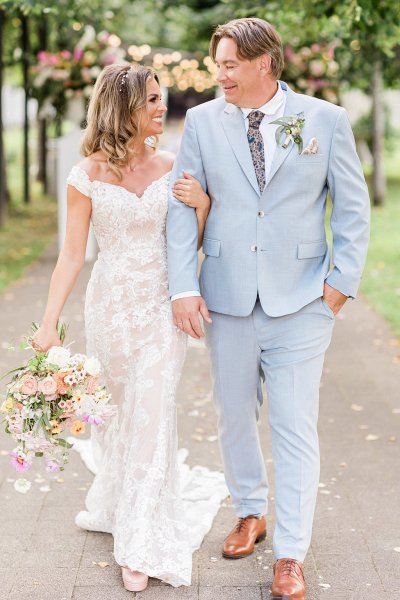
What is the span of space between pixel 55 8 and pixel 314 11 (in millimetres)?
2501

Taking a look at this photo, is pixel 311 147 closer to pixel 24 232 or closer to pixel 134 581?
pixel 134 581

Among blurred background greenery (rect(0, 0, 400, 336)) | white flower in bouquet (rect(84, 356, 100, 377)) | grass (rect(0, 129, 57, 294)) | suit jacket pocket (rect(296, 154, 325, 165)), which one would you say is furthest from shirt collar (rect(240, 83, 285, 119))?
grass (rect(0, 129, 57, 294))

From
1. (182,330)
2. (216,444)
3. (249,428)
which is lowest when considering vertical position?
(216,444)

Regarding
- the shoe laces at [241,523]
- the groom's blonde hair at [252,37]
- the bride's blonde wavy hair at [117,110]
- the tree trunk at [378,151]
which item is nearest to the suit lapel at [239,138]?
the groom's blonde hair at [252,37]

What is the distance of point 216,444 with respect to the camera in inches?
239

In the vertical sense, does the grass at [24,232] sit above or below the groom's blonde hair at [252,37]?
below

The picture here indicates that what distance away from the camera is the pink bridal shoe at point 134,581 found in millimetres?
4047

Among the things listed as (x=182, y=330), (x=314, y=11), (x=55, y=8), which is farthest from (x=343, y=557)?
(x=55, y=8)

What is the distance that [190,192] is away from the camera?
4.05 m

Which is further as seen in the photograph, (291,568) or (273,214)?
(273,214)

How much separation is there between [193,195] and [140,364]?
776 millimetres

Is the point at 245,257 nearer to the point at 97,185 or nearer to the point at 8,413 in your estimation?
the point at 97,185

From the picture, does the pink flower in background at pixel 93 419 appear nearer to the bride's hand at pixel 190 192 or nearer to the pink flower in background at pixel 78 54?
the bride's hand at pixel 190 192

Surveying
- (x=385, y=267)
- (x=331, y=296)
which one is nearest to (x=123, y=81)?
(x=331, y=296)
